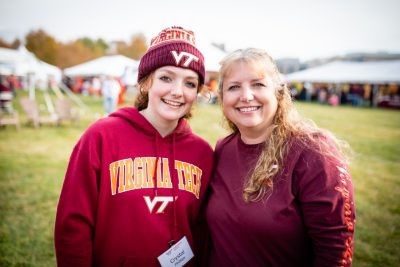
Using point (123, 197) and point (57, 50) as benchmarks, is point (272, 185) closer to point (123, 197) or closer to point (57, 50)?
point (123, 197)

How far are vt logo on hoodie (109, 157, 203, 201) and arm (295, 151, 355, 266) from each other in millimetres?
816

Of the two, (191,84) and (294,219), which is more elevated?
(191,84)

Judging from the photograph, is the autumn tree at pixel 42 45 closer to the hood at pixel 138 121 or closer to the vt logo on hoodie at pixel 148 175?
the hood at pixel 138 121

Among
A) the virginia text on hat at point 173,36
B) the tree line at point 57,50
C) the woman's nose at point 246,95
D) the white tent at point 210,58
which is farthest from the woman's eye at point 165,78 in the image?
the tree line at point 57,50

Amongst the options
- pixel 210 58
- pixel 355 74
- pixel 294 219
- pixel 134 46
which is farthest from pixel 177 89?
pixel 134 46

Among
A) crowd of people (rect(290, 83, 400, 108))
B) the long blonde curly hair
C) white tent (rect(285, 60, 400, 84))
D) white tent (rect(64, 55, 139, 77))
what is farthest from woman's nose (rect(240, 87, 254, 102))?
crowd of people (rect(290, 83, 400, 108))

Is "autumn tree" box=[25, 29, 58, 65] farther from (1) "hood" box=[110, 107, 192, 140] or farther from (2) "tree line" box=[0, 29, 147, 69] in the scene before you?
(1) "hood" box=[110, 107, 192, 140]

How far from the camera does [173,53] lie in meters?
2.09

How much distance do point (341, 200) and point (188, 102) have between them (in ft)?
4.10

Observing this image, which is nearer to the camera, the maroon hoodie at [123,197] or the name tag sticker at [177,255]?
the maroon hoodie at [123,197]

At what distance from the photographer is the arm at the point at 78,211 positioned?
1.79 meters

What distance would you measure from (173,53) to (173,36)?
20 centimetres

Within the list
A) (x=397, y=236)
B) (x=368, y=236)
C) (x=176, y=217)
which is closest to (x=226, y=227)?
(x=176, y=217)

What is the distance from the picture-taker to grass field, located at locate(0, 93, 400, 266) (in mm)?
3736
